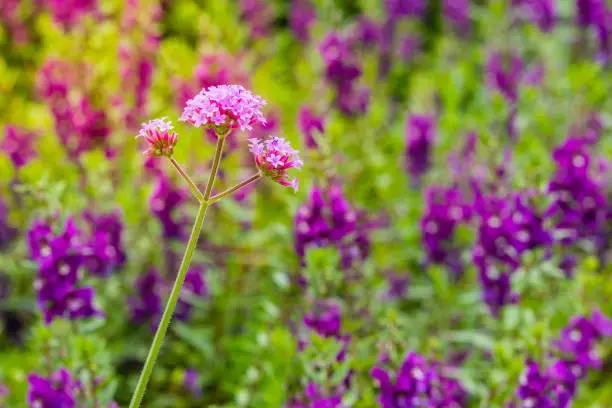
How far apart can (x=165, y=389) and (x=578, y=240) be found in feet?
7.39

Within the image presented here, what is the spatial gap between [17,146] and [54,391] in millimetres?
1976

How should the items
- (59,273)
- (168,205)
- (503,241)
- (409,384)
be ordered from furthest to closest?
(168,205) → (503,241) → (59,273) → (409,384)

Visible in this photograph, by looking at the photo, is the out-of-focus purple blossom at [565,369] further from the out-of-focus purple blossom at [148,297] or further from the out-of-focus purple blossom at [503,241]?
the out-of-focus purple blossom at [148,297]

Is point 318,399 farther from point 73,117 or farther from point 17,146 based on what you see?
point 73,117

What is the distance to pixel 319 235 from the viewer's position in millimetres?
3117

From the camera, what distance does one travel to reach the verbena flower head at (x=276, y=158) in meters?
1.88

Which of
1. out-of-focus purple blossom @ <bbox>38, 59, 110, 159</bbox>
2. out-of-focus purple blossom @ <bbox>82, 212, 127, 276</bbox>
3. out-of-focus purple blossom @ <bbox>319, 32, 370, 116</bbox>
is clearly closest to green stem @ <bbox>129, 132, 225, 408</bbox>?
out-of-focus purple blossom @ <bbox>82, 212, 127, 276</bbox>

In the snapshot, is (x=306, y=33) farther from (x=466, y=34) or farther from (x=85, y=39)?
(x=85, y=39)

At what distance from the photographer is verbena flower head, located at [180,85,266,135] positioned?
1.86 metres

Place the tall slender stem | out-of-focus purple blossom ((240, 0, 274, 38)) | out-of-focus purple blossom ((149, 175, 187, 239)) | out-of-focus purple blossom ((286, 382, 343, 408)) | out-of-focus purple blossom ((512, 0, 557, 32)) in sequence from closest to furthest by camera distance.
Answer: the tall slender stem
out-of-focus purple blossom ((286, 382, 343, 408))
out-of-focus purple blossom ((149, 175, 187, 239))
out-of-focus purple blossom ((512, 0, 557, 32))
out-of-focus purple blossom ((240, 0, 274, 38))

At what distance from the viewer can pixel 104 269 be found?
11.2 feet

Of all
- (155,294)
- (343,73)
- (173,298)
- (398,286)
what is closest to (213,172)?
(173,298)

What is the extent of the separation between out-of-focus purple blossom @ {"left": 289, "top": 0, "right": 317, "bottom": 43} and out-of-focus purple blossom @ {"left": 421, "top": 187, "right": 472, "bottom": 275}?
321cm

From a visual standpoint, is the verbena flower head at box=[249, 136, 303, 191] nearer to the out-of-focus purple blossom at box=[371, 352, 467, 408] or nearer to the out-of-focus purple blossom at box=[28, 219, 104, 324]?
the out-of-focus purple blossom at box=[371, 352, 467, 408]
